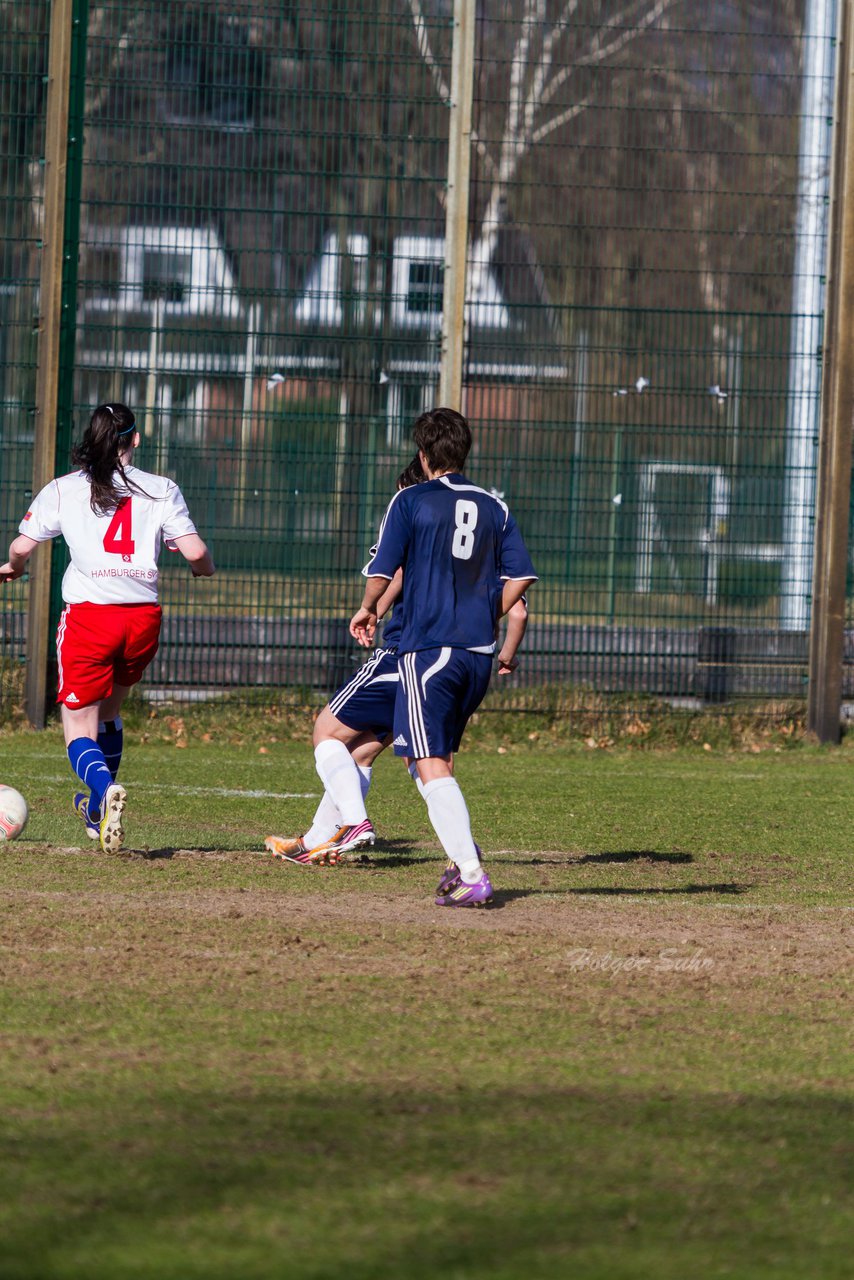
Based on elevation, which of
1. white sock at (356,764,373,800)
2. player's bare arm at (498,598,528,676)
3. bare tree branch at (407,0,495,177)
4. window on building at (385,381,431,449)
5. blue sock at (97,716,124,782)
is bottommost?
white sock at (356,764,373,800)

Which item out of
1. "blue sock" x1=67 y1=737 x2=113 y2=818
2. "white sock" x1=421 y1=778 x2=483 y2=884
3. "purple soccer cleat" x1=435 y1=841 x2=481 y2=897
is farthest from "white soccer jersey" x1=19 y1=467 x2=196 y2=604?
"purple soccer cleat" x1=435 y1=841 x2=481 y2=897

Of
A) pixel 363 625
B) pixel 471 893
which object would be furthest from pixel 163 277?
pixel 471 893

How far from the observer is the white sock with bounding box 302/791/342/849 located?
788 cm

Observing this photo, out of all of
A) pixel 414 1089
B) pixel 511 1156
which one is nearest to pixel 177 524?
pixel 414 1089

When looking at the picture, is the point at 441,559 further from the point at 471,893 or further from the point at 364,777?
the point at 364,777

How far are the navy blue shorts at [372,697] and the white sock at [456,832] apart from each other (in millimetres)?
1292

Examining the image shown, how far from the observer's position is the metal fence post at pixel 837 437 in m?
13.4

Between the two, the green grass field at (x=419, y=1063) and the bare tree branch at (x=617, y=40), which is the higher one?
the bare tree branch at (x=617, y=40)

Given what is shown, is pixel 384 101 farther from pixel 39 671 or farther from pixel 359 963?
pixel 359 963

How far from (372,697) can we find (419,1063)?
142 inches

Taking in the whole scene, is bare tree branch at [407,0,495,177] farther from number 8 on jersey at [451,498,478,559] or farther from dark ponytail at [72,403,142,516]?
number 8 on jersey at [451,498,478,559]

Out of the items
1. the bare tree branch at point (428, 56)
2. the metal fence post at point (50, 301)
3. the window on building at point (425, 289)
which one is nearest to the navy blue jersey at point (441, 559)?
the metal fence post at point (50, 301)

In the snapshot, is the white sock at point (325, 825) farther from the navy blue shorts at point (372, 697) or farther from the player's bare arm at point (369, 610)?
the player's bare arm at point (369, 610)

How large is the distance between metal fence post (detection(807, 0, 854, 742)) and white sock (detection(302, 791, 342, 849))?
6565 millimetres
